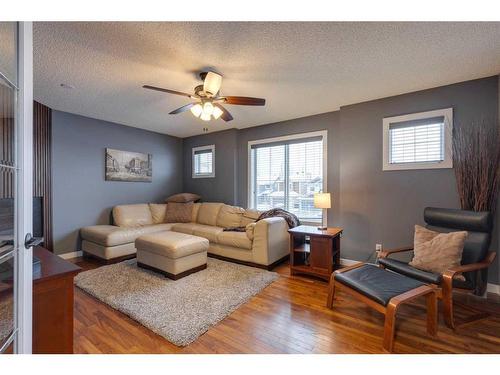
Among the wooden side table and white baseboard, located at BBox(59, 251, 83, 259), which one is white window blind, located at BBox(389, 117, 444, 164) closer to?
the wooden side table

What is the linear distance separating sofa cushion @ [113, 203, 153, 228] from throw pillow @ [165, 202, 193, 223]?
358 mm

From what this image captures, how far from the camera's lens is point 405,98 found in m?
2.95

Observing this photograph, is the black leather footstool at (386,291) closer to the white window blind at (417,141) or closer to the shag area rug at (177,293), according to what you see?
the shag area rug at (177,293)

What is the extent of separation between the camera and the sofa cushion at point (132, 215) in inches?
161

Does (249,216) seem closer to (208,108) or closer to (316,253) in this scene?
(316,253)

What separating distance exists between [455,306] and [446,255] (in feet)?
1.94

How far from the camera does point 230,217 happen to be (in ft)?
13.7

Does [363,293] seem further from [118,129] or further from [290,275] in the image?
[118,129]

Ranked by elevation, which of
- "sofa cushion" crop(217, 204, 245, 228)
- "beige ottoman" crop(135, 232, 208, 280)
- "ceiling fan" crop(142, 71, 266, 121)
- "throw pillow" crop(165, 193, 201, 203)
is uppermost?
"ceiling fan" crop(142, 71, 266, 121)

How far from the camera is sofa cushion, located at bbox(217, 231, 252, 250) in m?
3.32

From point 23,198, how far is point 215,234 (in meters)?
2.70

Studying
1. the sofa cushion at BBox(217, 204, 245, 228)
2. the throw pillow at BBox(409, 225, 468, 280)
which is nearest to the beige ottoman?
the sofa cushion at BBox(217, 204, 245, 228)

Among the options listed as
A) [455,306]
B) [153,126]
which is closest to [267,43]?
[455,306]
